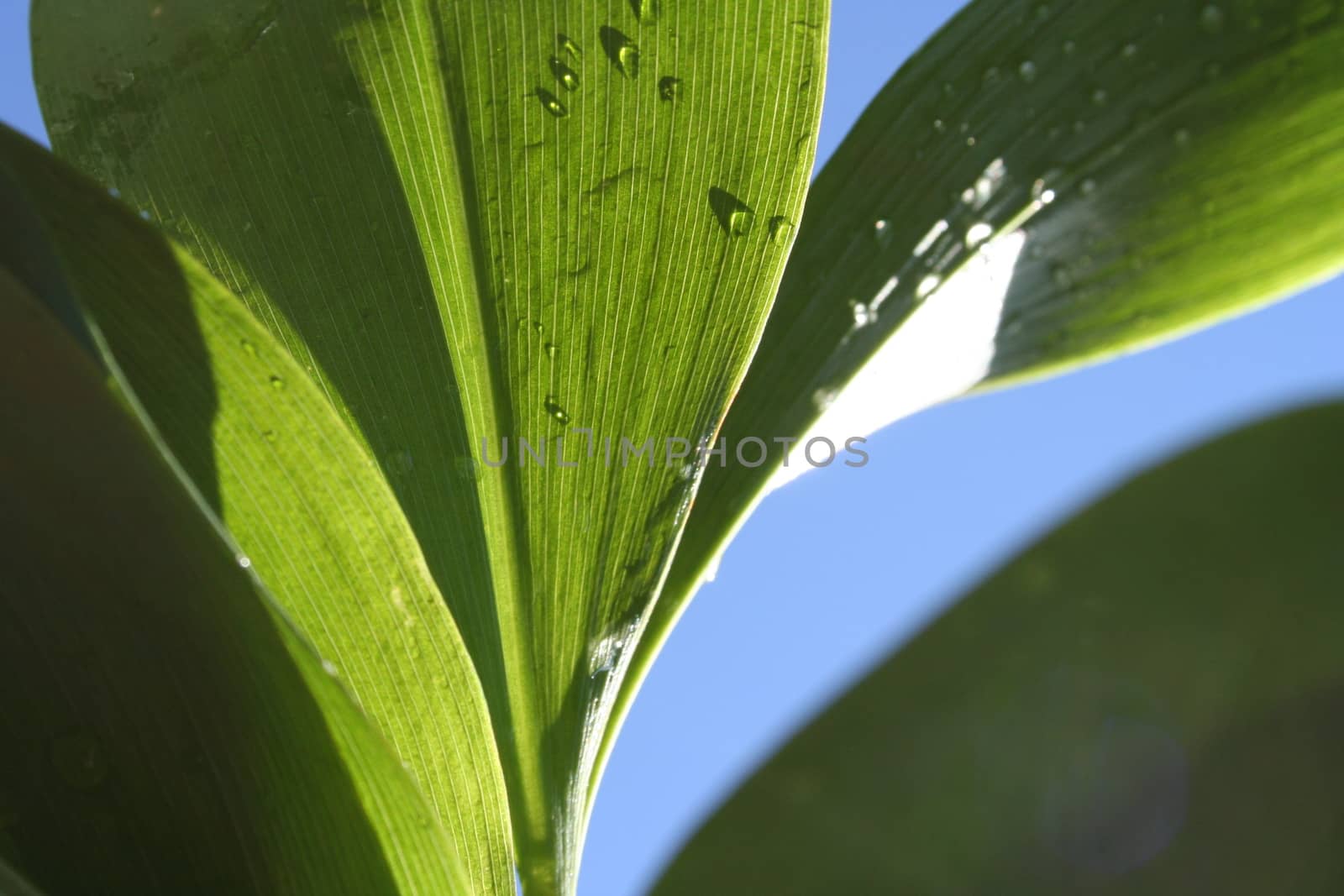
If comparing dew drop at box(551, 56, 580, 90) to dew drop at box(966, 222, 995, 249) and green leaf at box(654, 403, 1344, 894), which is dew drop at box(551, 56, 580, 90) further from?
green leaf at box(654, 403, 1344, 894)

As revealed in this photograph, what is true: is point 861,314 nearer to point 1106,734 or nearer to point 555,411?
point 555,411

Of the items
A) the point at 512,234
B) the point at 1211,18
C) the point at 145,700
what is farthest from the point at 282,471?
the point at 1211,18

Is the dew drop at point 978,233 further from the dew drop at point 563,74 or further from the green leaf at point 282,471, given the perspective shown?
the green leaf at point 282,471

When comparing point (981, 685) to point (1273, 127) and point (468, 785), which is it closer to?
point (468, 785)

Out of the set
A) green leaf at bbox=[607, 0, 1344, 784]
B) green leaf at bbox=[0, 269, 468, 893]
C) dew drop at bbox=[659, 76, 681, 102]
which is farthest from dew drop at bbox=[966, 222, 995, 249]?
green leaf at bbox=[0, 269, 468, 893]

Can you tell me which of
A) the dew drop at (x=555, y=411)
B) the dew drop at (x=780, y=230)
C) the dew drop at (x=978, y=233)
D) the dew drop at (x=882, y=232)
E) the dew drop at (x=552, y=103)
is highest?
the dew drop at (x=552, y=103)

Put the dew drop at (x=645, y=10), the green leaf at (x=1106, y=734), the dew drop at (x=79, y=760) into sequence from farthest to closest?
1. the dew drop at (x=645, y=10)
2. the dew drop at (x=79, y=760)
3. the green leaf at (x=1106, y=734)

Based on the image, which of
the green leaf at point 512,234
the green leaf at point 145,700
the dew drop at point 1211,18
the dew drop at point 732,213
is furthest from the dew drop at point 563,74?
the dew drop at point 1211,18
